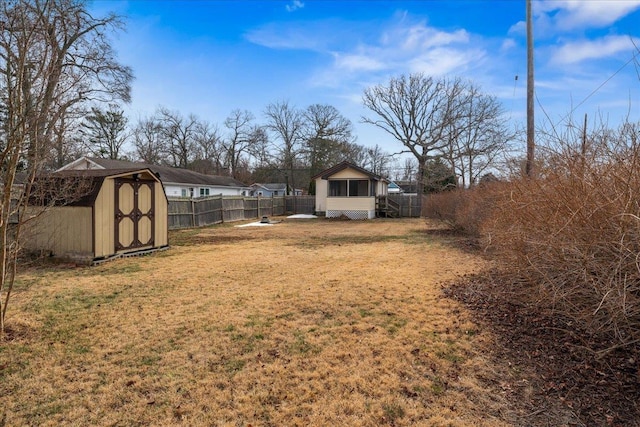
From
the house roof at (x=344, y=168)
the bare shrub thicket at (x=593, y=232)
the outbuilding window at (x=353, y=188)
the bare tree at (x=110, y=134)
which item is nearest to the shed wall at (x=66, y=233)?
A: the bare shrub thicket at (x=593, y=232)

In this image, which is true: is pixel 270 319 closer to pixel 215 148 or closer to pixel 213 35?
pixel 213 35

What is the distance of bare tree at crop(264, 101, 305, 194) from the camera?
41156 millimetres

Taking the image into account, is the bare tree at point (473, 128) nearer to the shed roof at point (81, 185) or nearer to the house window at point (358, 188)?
the house window at point (358, 188)

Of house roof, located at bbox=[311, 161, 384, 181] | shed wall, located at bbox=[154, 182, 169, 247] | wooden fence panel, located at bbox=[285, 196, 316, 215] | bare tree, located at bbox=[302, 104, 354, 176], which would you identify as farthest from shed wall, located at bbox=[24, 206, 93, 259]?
bare tree, located at bbox=[302, 104, 354, 176]

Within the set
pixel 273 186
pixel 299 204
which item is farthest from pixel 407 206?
pixel 273 186

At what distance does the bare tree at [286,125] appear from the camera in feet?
135

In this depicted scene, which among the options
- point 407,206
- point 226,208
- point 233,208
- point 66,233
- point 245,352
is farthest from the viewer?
point 407,206

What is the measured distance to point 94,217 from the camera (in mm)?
7789

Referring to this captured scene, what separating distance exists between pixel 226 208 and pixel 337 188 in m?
7.10

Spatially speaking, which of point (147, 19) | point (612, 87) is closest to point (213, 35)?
point (147, 19)

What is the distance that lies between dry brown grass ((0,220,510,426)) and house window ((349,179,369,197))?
15232 millimetres

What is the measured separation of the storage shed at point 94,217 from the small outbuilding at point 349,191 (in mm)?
14009

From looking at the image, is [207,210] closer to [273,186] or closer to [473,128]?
[473,128]

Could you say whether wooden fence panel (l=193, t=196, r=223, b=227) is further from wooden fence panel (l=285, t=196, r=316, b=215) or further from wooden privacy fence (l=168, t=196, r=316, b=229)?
wooden fence panel (l=285, t=196, r=316, b=215)
